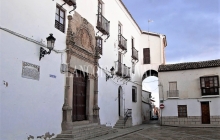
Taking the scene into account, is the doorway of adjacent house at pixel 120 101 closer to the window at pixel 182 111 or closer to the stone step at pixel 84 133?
the stone step at pixel 84 133

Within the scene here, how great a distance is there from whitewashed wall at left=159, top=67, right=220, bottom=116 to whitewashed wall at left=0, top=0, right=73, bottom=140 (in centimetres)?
1329

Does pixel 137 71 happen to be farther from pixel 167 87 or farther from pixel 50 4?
pixel 50 4

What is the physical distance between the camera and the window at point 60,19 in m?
9.02

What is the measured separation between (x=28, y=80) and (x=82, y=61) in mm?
3847

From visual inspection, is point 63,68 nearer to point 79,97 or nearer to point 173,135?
point 79,97

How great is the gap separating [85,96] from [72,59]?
248cm

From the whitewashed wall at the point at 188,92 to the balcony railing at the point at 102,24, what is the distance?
9.31 metres

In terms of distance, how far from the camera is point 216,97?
61.3 feet

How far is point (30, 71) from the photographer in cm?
730

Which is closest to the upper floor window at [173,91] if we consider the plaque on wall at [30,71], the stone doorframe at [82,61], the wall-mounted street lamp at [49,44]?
the stone doorframe at [82,61]

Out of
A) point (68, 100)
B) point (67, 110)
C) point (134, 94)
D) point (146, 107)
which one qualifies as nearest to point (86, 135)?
point (67, 110)

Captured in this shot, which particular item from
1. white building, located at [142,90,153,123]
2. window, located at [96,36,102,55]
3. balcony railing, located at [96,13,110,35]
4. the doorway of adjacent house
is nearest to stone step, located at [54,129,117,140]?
window, located at [96,36,102,55]

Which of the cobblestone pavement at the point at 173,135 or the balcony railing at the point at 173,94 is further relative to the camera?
the balcony railing at the point at 173,94

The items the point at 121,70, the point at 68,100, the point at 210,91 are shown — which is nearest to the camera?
the point at 68,100
